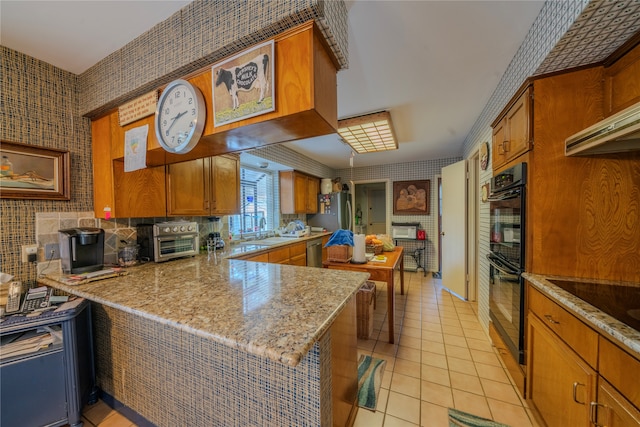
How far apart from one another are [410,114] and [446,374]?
2570 millimetres

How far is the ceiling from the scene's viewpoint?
1.22 metres

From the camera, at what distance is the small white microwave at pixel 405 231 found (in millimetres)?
4812

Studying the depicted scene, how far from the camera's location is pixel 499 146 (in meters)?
1.90

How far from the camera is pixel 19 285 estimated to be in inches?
51.9

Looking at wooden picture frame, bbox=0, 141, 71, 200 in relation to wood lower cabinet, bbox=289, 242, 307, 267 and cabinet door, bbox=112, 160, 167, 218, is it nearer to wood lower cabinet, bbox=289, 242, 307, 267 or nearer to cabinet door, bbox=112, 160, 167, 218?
cabinet door, bbox=112, 160, 167, 218

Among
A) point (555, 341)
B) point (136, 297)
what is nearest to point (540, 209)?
point (555, 341)

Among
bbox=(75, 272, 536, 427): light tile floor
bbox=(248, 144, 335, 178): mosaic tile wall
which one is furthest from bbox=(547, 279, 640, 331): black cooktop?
bbox=(248, 144, 335, 178): mosaic tile wall

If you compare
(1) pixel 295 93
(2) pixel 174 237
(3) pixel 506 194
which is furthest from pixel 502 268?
(2) pixel 174 237

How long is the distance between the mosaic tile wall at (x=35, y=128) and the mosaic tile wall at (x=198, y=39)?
0.26 metres

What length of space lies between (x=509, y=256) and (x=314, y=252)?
295 centimetres

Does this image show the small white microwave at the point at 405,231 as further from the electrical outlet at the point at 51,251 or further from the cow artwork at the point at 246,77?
the electrical outlet at the point at 51,251

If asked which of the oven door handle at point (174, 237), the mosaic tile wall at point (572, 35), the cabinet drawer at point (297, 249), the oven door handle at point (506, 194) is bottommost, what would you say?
the cabinet drawer at point (297, 249)

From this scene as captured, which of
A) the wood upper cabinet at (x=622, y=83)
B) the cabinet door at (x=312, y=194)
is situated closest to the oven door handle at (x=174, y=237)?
the cabinet door at (x=312, y=194)

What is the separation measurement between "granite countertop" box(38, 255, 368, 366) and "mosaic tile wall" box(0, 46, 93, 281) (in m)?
0.31
